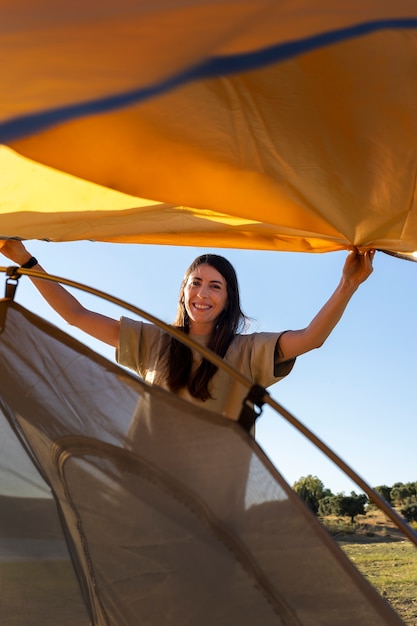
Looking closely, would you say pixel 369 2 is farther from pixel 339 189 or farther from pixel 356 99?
pixel 339 189

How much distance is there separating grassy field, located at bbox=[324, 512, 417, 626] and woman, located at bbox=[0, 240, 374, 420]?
0.79 metres

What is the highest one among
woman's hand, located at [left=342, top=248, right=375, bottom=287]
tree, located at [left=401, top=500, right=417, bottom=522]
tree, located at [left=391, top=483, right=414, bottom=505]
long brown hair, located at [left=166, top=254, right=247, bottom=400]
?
woman's hand, located at [left=342, top=248, right=375, bottom=287]

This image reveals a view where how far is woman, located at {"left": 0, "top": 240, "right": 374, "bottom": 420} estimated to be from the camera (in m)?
2.22

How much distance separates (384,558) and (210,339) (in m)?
5.42

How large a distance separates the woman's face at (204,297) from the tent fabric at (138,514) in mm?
755

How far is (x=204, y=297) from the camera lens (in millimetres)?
2557

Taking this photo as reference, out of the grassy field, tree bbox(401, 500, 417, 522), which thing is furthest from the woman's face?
tree bbox(401, 500, 417, 522)

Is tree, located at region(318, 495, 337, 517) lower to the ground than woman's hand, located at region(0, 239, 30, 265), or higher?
lower

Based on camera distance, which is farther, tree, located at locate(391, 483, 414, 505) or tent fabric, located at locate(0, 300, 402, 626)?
tree, located at locate(391, 483, 414, 505)

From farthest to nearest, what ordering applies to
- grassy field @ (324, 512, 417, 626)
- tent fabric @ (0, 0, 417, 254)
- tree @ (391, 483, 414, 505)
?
tree @ (391, 483, 414, 505)
grassy field @ (324, 512, 417, 626)
tent fabric @ (0, 0, 417, 254)

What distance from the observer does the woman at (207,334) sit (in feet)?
7.27

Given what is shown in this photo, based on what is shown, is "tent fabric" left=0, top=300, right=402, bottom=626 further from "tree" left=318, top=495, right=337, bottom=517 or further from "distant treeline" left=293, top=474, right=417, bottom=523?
"tree" left=318, top=495, right=337, bottom=517

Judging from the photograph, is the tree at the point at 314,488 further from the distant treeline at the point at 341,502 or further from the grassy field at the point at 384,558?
the grassy field at the point at 384,558

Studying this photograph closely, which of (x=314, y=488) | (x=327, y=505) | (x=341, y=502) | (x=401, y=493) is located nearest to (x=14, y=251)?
(x=314, y=488)
